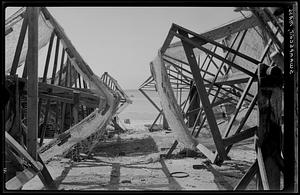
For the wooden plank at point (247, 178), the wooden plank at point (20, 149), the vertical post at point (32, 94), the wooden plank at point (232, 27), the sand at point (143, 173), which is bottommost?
the sand at point (143, 173)

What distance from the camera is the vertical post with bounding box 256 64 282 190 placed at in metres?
3.28

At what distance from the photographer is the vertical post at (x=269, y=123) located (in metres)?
3.28

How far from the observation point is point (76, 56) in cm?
718

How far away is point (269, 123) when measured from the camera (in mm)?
3338

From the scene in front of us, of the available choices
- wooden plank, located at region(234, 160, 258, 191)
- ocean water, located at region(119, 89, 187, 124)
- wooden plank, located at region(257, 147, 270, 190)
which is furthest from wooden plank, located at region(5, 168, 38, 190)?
ocean water, located at region(119, 89, 187, 124)

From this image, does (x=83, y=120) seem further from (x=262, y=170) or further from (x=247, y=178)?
(x=262, y=170)

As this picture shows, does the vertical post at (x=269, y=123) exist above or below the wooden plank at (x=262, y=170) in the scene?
above

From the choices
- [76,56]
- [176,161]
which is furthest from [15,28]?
[176,161]

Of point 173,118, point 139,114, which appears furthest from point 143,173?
point 139,114

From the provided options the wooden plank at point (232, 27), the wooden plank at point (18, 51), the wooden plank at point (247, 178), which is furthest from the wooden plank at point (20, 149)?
the wooden plank at point (232, 27)

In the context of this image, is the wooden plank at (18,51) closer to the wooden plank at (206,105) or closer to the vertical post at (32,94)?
the vertical post at (32,94)

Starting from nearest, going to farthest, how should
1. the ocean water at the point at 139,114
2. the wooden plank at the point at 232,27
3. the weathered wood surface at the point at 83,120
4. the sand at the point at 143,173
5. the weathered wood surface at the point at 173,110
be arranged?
the weathered wood surface at the point at 173,110 < the wooden plank at the point at 232,27 < the sand at the point at 143,173 < the weathered wood surface at the point at 83,120 < the ocean water at the point at 139,114

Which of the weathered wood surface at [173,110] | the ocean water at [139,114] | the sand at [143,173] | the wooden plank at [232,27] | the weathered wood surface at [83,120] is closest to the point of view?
the weathered wood surface at [173,110]
